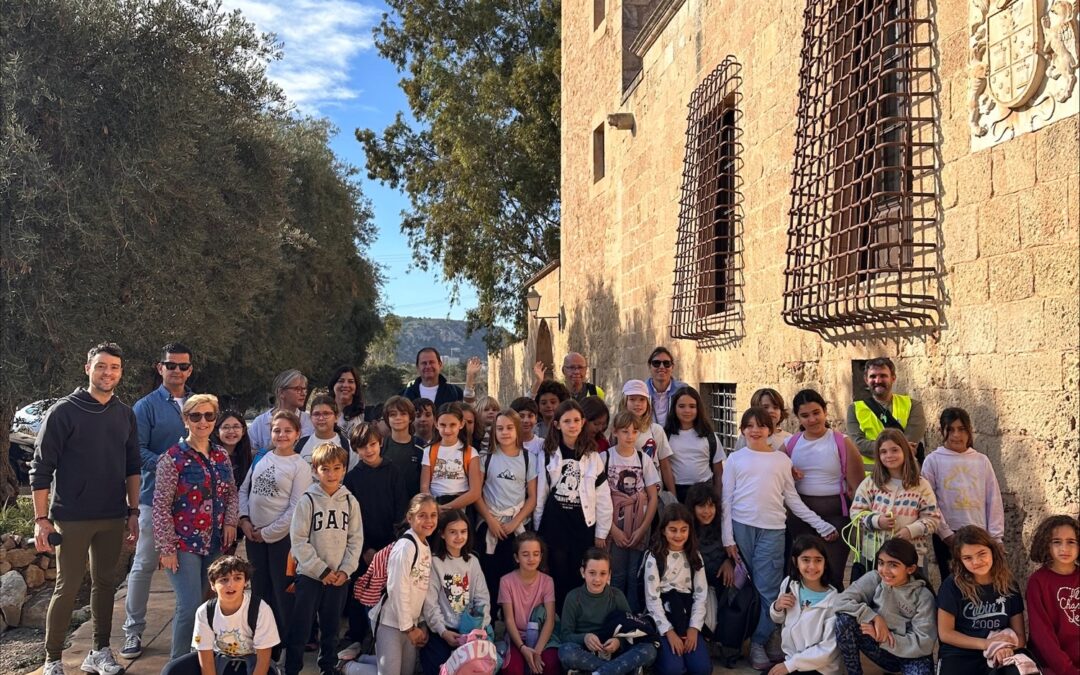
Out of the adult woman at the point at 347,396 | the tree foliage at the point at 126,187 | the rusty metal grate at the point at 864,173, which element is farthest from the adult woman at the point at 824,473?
the tree foliage at the point at 126,187

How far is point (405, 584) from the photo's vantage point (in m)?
4.29

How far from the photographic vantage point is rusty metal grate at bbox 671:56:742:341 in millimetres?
7555

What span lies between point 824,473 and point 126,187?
286 inches

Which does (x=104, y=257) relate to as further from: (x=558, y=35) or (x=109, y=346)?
(x=558, y=35)

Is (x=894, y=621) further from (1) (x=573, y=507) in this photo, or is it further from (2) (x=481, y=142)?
(2) (x=481, y=142)

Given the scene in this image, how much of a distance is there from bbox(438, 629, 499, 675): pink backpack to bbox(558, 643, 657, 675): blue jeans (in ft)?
1.23

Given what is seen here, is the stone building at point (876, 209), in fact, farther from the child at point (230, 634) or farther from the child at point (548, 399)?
the child at point (230, 634)

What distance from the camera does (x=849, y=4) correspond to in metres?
5.59

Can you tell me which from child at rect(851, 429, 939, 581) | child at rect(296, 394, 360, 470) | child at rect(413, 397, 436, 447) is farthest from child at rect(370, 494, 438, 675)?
child at rect(851, 429, 939, 581)

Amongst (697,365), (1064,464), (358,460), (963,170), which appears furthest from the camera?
(697,365)

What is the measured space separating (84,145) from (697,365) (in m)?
6.43

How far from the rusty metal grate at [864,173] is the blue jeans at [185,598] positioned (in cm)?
390

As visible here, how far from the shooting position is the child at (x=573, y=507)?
16.0ft

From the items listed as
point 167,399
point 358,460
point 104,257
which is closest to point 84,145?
point 104,257
